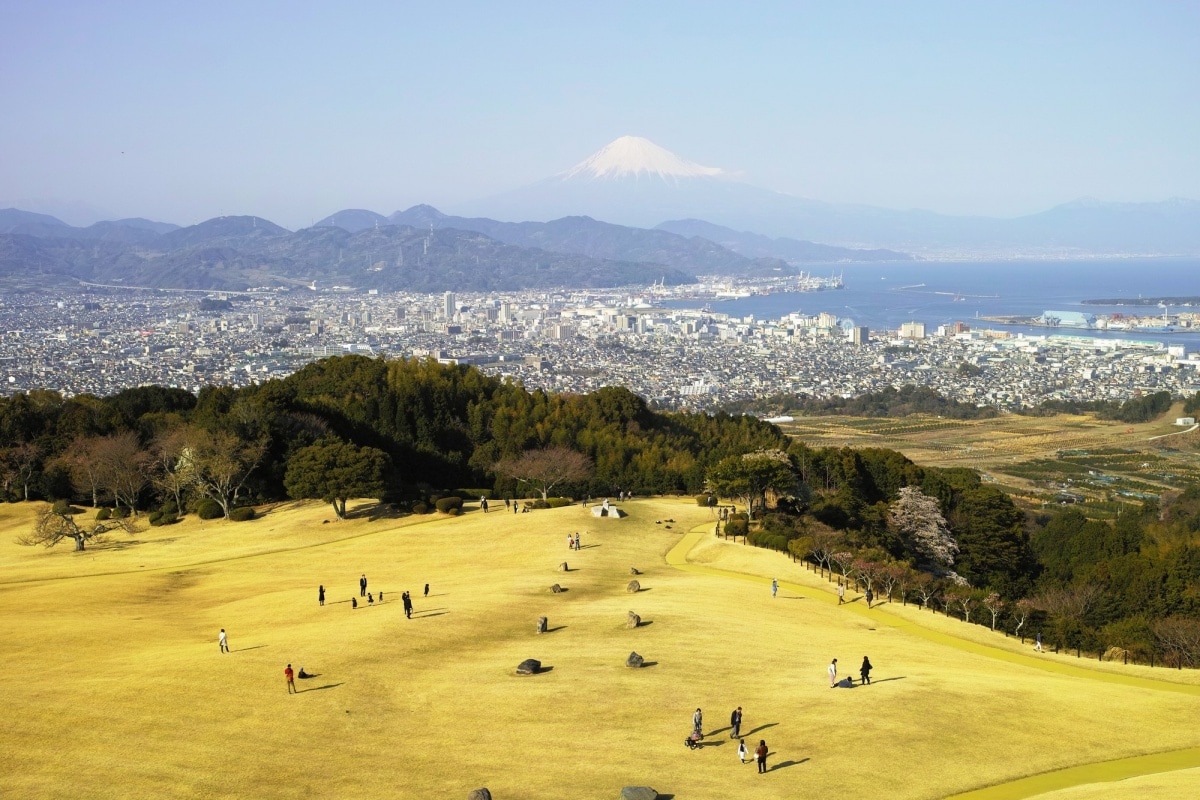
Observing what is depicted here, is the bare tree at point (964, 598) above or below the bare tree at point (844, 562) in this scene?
below

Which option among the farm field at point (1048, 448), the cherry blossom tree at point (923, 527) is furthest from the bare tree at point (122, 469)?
the farm field at point (1048, 448)

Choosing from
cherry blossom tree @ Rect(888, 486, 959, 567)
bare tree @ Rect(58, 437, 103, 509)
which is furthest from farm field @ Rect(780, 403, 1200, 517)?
bare tree @ Rect(58, 437, 103, 509)

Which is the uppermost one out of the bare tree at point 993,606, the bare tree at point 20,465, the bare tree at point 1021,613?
the bare tree at point 20,465

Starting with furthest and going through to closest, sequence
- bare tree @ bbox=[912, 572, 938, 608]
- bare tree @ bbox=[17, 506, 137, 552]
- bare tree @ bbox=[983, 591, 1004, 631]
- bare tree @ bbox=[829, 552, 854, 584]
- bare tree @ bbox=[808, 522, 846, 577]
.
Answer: bare tree @ bbox=[17, 506, 137, 552]
bare tree @ bbox=[808, 522, 846, 577]
bare tree @ bbox=[829, 552, 854, 584]
bare tree @ bbox=[912, 572, 938, 608]
bare tree @ bbox=[983, 591, 1004, 631]

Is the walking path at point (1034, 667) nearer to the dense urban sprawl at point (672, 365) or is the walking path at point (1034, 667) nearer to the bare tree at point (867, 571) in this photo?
the bare tree at point (867, 571)

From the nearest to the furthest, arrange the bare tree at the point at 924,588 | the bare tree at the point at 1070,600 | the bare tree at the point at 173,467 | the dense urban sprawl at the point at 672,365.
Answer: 1. the bare tree at the point at 924,588
2. the bare tree at the point at 1070,600
3. the bare tree at the point at 173,467
4. the dense urban sprawl at the point at 672,365

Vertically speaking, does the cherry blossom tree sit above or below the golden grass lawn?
below

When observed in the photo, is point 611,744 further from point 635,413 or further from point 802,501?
point 635,413

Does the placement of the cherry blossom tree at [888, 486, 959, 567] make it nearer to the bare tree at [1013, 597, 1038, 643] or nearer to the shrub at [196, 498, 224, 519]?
the bare tree at [1013, 597, 1038, 643]
